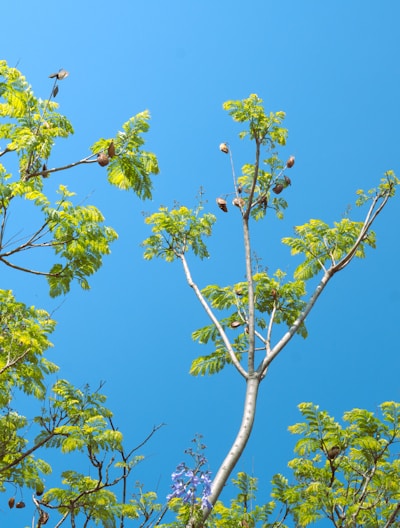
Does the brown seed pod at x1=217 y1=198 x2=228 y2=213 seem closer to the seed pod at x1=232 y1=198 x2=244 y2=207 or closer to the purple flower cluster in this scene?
the seed pod at x1=232 y1=198 x2=244 y2=207

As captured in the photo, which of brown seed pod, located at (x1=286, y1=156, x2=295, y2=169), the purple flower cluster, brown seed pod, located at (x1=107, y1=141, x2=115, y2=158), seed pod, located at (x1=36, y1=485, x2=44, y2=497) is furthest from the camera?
brown seed pod, located at (x1=286, y1=156, x2=295, y2=169)

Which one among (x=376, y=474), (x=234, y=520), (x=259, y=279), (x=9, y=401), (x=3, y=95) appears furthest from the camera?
(x=376, y=474)

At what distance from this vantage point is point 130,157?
7984 mm

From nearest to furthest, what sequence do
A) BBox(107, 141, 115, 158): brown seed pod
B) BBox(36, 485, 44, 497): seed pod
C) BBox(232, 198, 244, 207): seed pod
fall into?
BBox(107, 141, 115, 158): brown seed pod
BBox(36, 485, 44, 497): seed pod
BBox(232, 198, 244, 207): seed pod

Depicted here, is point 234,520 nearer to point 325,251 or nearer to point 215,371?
point 215,371

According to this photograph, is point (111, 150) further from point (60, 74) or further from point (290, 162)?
point (290, 162)

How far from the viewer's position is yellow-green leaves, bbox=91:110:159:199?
26.2 feet

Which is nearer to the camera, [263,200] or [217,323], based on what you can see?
[217,323]

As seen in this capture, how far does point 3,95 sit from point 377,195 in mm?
5658

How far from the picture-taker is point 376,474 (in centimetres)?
1015

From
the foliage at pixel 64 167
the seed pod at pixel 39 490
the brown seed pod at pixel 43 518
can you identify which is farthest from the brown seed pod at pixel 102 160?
the seed pod at pixel 39 490

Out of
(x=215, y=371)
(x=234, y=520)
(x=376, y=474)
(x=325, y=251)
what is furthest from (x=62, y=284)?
(x=376, y=474)

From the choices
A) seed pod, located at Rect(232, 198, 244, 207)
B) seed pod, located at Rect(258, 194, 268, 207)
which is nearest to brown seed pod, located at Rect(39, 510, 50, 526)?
seed pod, located at Rect(232, 198, 244, 207)

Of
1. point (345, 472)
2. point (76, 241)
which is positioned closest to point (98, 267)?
point (76, 241)
